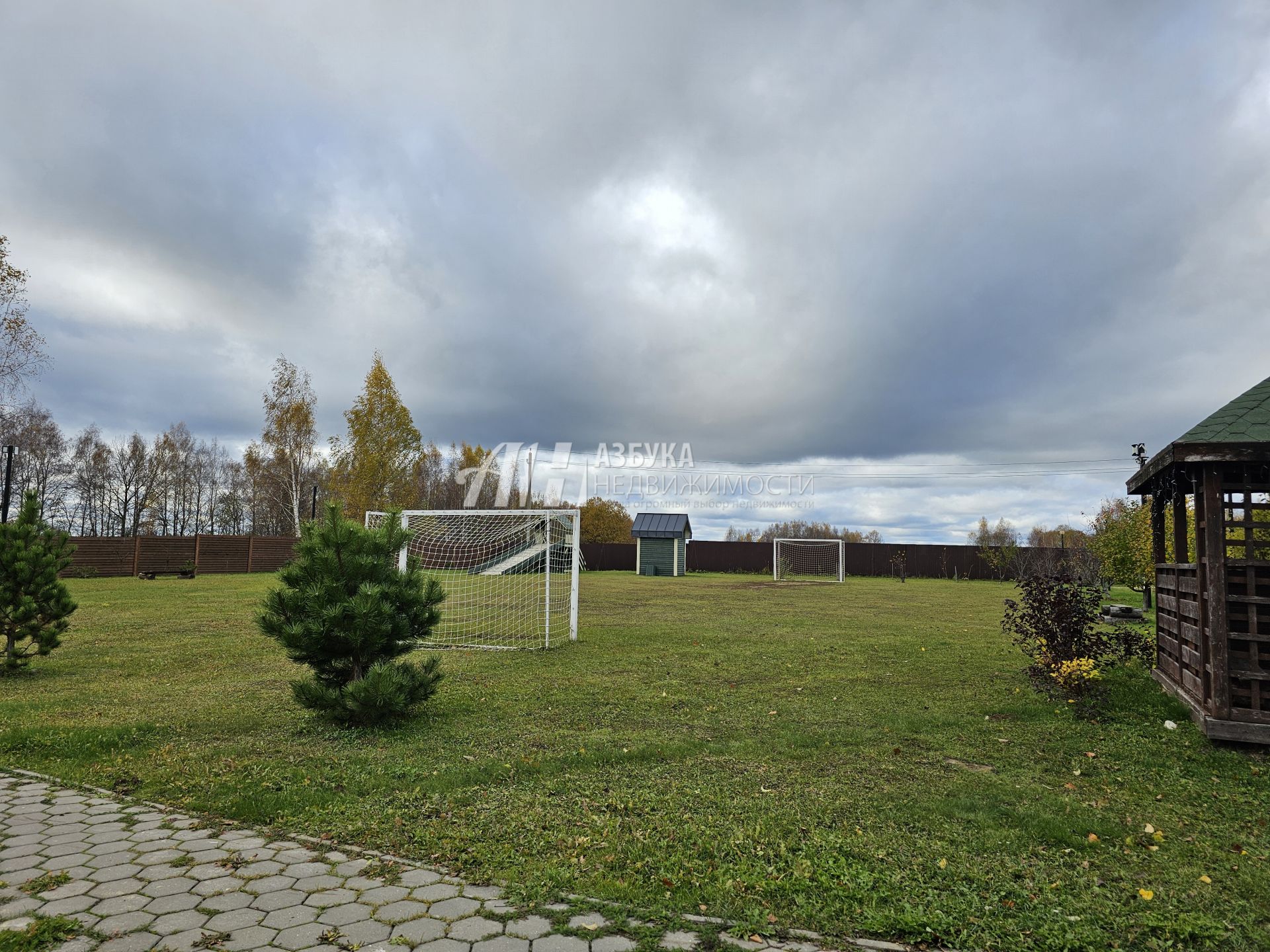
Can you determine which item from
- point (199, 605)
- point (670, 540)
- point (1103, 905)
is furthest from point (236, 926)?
point (670, 540)

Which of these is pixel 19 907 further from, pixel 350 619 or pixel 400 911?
pixel 350 619

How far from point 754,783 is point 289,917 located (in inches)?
98.6

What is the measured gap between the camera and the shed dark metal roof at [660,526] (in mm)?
33000

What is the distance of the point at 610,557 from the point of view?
38.0 m

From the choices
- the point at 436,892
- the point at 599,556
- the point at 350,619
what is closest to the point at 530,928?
the point at 436,892

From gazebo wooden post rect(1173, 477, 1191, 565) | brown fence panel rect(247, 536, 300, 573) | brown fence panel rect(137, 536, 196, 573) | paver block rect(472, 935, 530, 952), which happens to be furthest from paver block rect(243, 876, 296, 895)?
brown fence panel rect(247, 536, 300, 573)

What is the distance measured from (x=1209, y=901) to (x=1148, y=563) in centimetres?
1431

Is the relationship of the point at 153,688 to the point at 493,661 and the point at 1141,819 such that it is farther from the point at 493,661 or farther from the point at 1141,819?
the point at 1141,819

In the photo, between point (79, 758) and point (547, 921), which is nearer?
point (547, 921)

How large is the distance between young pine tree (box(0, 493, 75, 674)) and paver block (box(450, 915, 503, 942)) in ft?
22.4

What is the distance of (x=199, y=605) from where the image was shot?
14.3 m

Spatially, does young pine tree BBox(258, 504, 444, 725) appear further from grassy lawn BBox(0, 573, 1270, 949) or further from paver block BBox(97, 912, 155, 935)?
paver block BBox(97, 912, 155, 935)

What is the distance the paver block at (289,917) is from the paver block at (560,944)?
0.87 m

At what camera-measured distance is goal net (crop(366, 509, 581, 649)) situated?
10.3 meters
